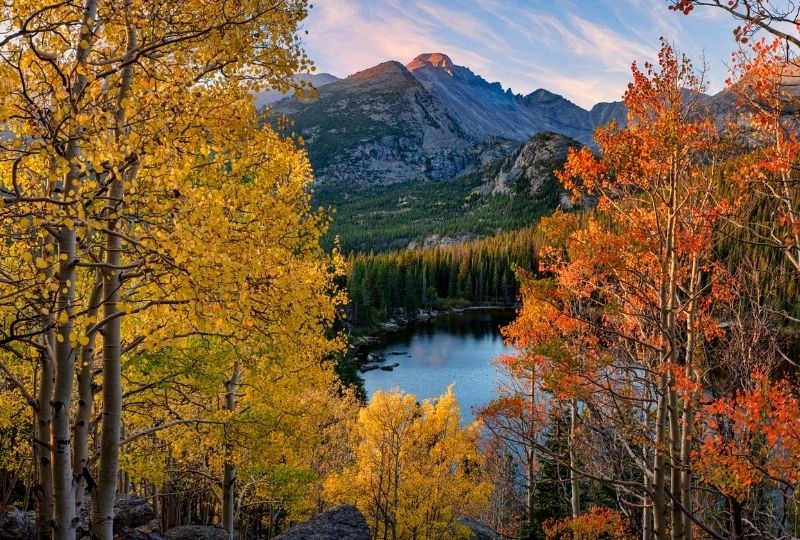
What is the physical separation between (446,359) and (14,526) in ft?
181

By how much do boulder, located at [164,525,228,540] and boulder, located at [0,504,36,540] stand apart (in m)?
2.92

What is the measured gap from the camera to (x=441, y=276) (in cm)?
11481

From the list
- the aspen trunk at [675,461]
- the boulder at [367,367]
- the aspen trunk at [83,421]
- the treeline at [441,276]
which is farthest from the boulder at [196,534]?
the treeline at [441,276]

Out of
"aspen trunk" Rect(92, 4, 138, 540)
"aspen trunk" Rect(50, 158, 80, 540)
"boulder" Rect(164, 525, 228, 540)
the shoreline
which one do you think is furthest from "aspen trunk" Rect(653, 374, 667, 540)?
the shoreline

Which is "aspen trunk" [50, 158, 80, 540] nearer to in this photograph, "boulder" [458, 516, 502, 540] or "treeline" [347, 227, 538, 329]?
"boulder" [458, 516, 502, 540]

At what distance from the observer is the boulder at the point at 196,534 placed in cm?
1177

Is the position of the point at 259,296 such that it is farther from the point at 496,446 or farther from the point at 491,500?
the point at 491,500

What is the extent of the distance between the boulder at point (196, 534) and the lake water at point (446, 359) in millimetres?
23291

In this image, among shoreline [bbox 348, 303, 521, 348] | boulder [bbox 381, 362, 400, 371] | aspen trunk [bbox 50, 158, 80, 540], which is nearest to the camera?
aspen trunk [bbox 50, 158, 80, 540]

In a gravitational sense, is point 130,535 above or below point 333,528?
above

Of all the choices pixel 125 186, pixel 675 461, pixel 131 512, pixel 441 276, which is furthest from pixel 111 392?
pixel 441 276

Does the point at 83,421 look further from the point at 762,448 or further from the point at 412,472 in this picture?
the point at 412,472

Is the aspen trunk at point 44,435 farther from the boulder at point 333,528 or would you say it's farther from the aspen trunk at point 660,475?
the aspen trunk at point 660,475

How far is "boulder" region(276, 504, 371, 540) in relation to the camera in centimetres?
1193
